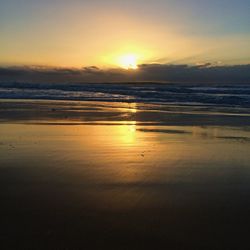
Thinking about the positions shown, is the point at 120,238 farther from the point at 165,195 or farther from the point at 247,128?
the point at 247,128

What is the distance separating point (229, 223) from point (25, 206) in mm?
2332

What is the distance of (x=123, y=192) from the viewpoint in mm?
5781

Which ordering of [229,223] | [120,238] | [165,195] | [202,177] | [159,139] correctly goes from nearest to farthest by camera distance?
[120,238], [229,223], [165,195], [202,177], [159,139]

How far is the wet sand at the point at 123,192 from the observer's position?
14.0 feet

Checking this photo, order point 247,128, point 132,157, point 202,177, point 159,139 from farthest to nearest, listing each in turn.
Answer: point 247,128, point 159,139, point 132,157, point 202,177

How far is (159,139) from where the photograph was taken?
35.5 feet

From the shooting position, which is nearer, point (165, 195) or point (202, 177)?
point (165, 195)

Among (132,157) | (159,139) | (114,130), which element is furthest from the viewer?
(114,130)

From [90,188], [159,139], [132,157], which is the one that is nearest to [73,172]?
[90,188]

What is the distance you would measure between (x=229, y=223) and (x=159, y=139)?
245 inches

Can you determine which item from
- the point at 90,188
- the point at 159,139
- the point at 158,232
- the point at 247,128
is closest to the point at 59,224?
the point at 158,232

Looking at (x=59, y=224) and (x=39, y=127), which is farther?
(x=39, y=127)

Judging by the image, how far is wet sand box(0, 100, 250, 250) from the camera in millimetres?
4254

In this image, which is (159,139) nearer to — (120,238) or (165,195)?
(165,195)
